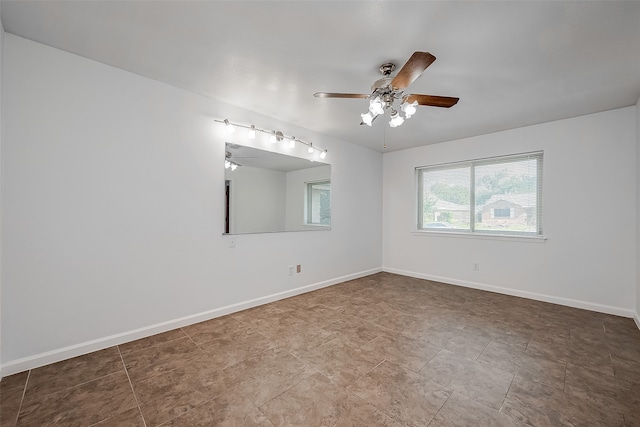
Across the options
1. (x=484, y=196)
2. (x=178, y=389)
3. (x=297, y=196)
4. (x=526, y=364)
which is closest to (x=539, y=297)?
(x=484, y=196)

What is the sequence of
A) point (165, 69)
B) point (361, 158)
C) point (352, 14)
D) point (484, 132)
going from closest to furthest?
point (352, 14)
point (165, 69)
point (484, 132)
point (361, 158)

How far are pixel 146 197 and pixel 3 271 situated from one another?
1.03 metres

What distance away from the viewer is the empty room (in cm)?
168

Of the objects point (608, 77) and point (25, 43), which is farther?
point (608, 77)

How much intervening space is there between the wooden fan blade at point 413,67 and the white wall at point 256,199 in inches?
77.3

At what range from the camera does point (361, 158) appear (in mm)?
4879

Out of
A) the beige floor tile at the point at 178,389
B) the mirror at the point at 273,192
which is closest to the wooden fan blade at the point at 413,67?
the mirror at the point at 273,192

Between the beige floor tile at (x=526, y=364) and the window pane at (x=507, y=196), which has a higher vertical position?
the window pane at (x=507, y=196)

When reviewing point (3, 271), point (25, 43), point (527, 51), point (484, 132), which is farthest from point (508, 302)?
point (25, 43)

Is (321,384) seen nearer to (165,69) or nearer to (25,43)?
(165,69)

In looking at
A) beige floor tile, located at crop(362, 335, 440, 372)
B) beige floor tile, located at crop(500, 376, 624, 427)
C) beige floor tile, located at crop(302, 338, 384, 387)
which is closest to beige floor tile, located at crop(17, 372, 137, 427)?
beige floor tile, located at crop(302, 338, 384, 387)

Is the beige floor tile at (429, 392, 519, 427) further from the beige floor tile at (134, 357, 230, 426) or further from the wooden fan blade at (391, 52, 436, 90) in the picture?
the wooden fan blade at (391, 52, 436, 90)

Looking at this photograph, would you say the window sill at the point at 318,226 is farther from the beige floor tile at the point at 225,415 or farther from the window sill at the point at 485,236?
the beige floor tile at the point at 225,415

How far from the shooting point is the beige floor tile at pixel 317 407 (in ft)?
4.93
